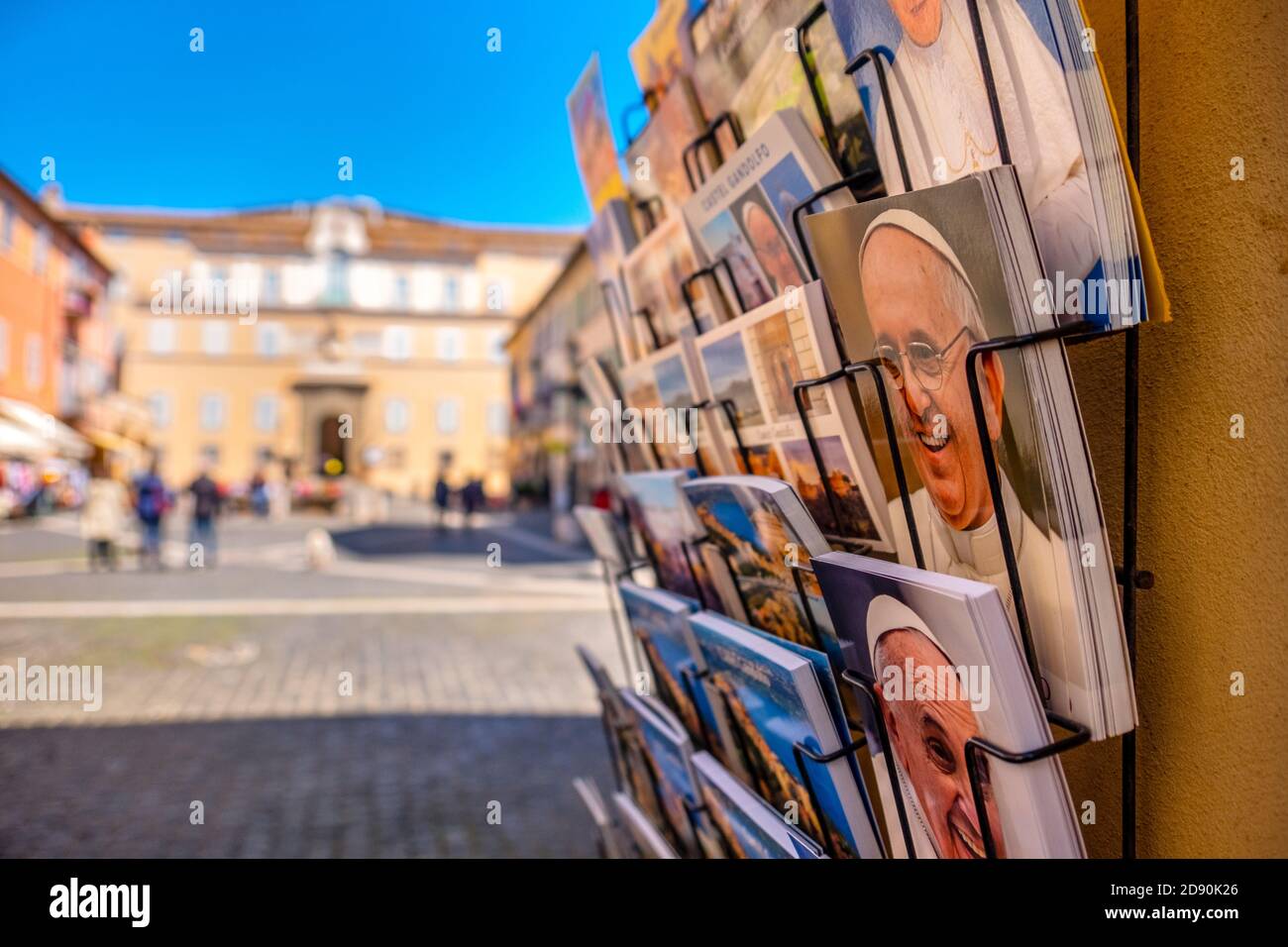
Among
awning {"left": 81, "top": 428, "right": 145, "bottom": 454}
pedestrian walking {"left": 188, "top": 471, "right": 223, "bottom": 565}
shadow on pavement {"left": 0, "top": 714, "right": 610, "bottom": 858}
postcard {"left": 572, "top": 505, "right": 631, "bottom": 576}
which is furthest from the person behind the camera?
awning {"left": 81, "top": 428, "right": 145, "bottom": 454}

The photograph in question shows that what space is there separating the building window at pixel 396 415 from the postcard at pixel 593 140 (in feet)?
131

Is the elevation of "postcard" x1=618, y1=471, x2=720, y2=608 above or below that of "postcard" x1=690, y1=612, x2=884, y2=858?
above

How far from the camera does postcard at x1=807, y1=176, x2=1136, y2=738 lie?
56cm

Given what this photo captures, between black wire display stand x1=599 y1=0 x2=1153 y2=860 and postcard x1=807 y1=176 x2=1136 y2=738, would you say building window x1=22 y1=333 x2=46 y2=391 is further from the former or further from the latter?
postcard x1=807 y1=176 x2=1136 y2=738

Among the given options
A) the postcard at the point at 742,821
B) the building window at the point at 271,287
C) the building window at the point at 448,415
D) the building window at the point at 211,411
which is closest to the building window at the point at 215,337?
the building window at the point at 211,411

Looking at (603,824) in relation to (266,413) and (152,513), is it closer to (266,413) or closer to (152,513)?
(152,513)

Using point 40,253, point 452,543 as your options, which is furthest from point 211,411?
point 452,543

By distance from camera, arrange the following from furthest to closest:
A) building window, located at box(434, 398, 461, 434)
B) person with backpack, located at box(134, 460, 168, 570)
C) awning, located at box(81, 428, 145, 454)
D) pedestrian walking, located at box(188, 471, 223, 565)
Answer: building window, located at box(434, 398, 461, 434) → awning, located at box(81, 428, 145, 454) → pedestrian walking, located at box(188, 471, 223, 565) → person with backpack, located at box(134, 460, 168, 570)

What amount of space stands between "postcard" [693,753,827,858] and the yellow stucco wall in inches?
12.3

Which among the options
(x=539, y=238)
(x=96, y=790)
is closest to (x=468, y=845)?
(x=96, y=790)

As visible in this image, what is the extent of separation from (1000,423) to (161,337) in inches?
1710

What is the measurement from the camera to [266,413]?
131 feet

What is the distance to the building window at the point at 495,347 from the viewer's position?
40.5 metres

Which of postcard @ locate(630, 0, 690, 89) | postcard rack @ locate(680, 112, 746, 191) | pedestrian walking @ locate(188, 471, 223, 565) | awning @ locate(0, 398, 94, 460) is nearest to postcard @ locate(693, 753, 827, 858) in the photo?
postcard rack @ locate(680, 112, 746, 191)
